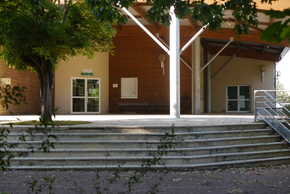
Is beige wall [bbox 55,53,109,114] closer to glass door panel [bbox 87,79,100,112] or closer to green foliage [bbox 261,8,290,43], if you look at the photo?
glass door panel [bbox 87,79,100,112]

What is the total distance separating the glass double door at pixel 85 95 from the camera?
16875 millimetres

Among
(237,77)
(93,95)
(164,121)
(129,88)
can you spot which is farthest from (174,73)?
(237,77)

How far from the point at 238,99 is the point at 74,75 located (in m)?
12.2

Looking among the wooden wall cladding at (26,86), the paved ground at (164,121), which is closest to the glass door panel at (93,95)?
the wooden wall cladding at (26,86)

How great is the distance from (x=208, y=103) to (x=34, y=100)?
36.6ft

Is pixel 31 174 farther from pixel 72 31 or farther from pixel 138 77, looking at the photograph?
pixel 138 77

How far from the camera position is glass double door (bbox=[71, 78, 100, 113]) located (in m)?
16.9

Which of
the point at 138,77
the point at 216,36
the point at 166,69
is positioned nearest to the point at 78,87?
the point at 138,77

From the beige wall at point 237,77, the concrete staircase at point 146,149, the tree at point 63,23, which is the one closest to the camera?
the tree at point 63,23

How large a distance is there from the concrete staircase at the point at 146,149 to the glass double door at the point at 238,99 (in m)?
15.9

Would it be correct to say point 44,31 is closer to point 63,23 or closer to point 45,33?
point 45,33

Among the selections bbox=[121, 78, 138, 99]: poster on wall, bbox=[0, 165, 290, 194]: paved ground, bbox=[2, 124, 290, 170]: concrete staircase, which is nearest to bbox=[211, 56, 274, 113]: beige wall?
bbox=[121, 78, 138, 99]: poster on wall

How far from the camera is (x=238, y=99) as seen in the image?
22.1 metres

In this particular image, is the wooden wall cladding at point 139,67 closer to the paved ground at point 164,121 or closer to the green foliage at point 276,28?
the paved ground at point 164,121
